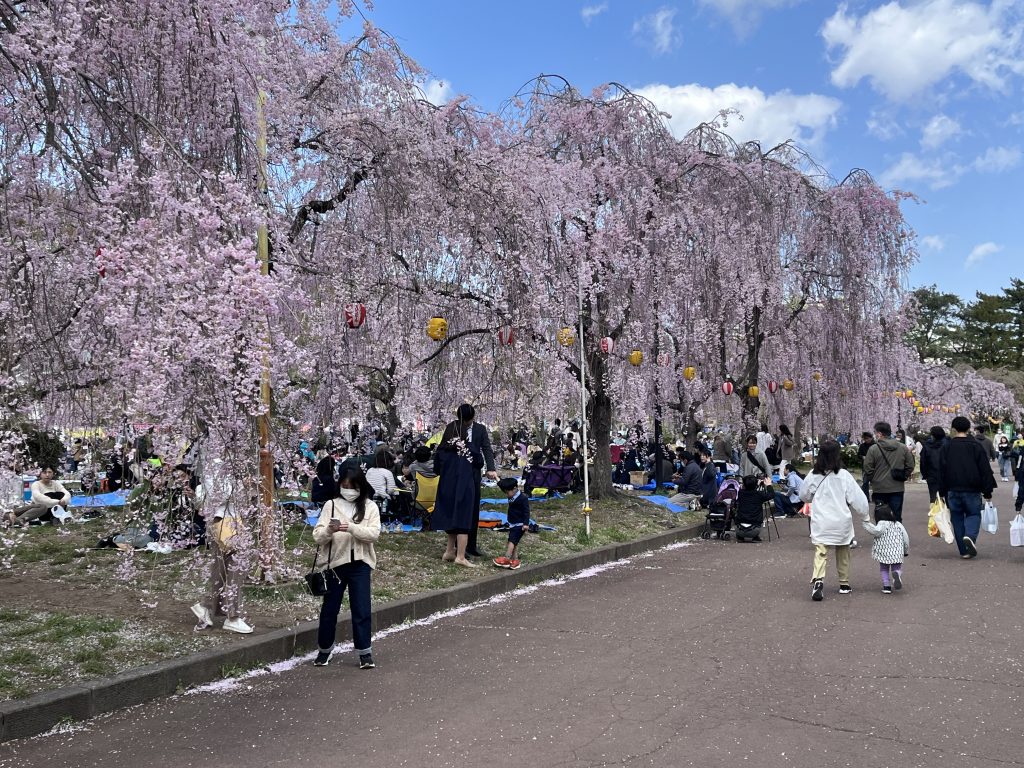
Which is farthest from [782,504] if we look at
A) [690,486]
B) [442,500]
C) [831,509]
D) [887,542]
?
[442,500]

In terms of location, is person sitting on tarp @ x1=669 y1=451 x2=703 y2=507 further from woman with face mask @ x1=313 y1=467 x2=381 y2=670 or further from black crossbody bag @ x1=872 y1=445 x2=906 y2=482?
woman with face mask @ x1=313 y1=467 x2=381 y2=670

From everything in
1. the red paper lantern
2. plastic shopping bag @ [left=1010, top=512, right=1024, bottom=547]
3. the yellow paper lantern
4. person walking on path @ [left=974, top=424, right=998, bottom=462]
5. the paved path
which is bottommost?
the paved path

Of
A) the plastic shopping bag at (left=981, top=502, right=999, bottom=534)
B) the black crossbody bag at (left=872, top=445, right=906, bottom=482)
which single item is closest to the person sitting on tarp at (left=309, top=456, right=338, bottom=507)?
the black crossbody bag at (left=872, top=445, right=906, bottom=482)

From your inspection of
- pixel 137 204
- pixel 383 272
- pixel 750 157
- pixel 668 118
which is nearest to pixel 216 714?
pixel 137 204

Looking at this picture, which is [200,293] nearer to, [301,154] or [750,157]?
[301,154]

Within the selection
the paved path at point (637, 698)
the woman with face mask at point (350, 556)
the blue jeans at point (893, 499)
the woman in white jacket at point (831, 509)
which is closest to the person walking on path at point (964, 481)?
the blue jeans at point (893, 499)

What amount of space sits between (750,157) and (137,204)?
16.7 meters

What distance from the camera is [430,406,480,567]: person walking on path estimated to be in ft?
35.4

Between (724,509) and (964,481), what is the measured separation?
15.1 feet

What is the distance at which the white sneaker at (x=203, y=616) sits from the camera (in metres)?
7.05

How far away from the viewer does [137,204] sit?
5.72m

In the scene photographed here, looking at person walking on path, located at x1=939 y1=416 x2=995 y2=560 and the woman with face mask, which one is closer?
the woman with face mask

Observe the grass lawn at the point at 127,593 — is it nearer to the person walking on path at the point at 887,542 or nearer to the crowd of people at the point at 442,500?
the crowd of people at the point at 442,500

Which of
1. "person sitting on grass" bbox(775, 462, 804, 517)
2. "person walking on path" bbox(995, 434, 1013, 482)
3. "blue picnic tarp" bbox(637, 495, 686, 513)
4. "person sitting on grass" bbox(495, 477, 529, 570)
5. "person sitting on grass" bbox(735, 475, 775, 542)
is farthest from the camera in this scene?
"person walking on path" bbox(995, 434, 1013, 482)
